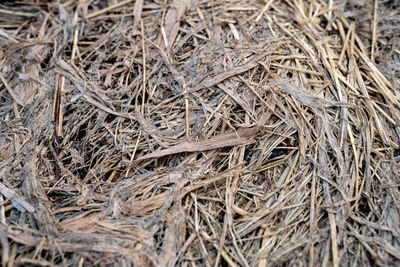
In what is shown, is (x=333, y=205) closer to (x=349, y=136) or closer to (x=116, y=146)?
(x=349, y=136)

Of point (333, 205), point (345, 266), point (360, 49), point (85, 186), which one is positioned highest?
point (360, 49)

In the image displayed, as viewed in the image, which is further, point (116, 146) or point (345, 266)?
point (116, 146)

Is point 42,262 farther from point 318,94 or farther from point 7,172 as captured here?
point 318,94

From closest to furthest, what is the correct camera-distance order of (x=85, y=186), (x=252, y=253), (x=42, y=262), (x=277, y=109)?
(x=42, y=262), (x=252, y=253), (x=85, y=186), (x=277, y=109)

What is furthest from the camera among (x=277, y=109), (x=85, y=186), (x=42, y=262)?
(x=277, y=109)

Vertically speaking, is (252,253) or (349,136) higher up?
(349,136)

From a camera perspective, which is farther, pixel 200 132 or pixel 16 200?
pixel 200 132

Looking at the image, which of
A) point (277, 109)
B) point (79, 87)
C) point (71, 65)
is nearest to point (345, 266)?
point (277, 109)
